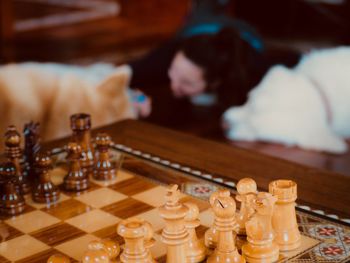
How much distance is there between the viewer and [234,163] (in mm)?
1809

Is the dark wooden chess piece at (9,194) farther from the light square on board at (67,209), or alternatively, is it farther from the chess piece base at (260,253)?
the chess piece base at (260,253)

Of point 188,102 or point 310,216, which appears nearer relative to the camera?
point 310,216

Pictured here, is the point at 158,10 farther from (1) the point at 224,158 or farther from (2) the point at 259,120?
(1) the point at 224,158

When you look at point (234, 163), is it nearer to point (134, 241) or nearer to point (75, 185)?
point (75, 185)

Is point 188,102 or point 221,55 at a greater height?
point 221,55

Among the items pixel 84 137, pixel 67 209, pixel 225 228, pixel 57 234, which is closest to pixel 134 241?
pixel 225 228

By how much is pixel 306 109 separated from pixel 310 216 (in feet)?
5.25

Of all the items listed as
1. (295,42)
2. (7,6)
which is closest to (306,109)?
(295,42)

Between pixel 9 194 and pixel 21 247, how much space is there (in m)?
0.20

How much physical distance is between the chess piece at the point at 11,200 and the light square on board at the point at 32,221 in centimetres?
2

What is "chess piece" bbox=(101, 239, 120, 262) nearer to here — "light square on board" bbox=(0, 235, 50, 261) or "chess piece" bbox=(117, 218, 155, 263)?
"chess piece" bbox=(117, 218, 155, 263)

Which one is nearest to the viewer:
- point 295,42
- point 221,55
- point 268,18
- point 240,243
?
point 240,243

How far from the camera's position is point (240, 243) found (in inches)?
53.4

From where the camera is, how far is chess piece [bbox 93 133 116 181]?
67.1 inches
